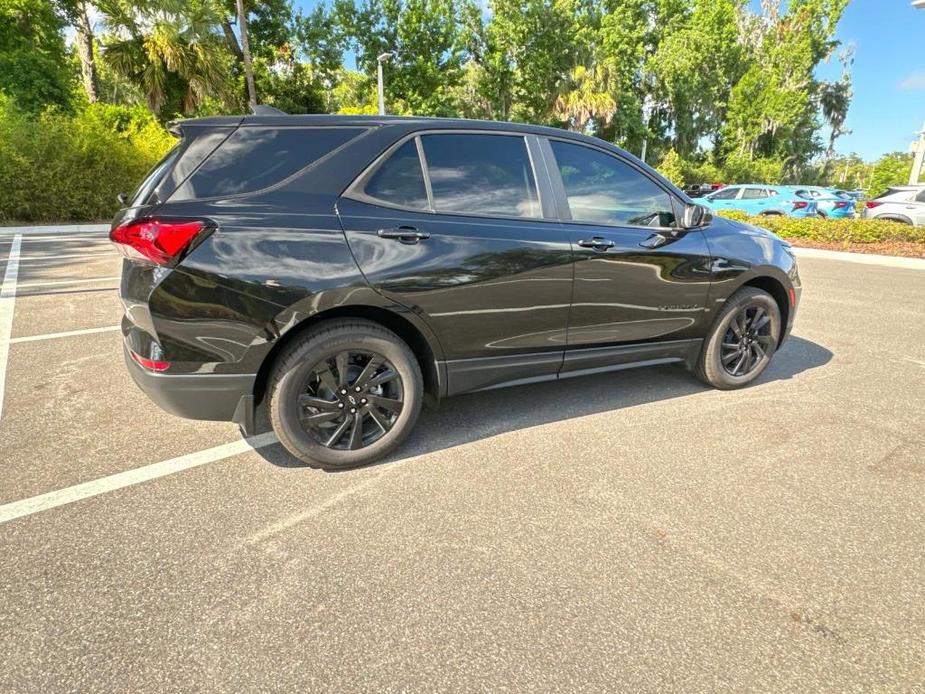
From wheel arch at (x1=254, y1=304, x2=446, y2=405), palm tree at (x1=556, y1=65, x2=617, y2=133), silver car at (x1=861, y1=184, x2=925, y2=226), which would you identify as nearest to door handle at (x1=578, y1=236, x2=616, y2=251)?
wheel arch at (x1=254, y1=304, x2=446, y2=405)

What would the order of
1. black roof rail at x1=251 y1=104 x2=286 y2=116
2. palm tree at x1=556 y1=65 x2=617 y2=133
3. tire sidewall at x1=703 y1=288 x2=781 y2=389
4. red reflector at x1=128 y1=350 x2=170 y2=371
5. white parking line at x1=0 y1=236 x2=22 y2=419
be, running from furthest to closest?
palm tree at x1=556 y1=65 x2=617 y2=133 → white parking line at x1=0 y1=236 x2=22 y2=419 → tire sidewall at x1=703 y1=288 x2=781 y2=389 → black roof rail at x1=251 y1=104 x2=286 y2=116 → red reflector at x1=128 y1=350 x2=170 y2=371

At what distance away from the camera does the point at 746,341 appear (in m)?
3.77

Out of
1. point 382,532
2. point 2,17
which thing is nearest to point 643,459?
point 382,532

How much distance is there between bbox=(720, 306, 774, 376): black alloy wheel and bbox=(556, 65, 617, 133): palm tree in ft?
99.1

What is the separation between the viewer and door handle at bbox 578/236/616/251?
9.62ft

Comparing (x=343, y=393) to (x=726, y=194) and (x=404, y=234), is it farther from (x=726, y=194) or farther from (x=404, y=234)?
(x=726, y=194)

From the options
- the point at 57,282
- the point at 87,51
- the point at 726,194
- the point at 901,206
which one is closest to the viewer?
the point at 57,282

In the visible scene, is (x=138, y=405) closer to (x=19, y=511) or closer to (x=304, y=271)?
(x=19, y=511)

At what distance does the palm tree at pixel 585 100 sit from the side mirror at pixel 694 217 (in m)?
30.5

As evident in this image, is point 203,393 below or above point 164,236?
below

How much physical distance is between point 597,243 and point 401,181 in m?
1.19

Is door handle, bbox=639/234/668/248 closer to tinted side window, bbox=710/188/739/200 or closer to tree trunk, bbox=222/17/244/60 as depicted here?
tinted side window, bbox=710/188/739/200

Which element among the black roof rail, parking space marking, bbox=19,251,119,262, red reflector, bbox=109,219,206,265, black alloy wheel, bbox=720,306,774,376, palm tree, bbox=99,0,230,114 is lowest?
parking space marking, bbox=19,251,119,262

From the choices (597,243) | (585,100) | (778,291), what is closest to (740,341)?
(778,291)
